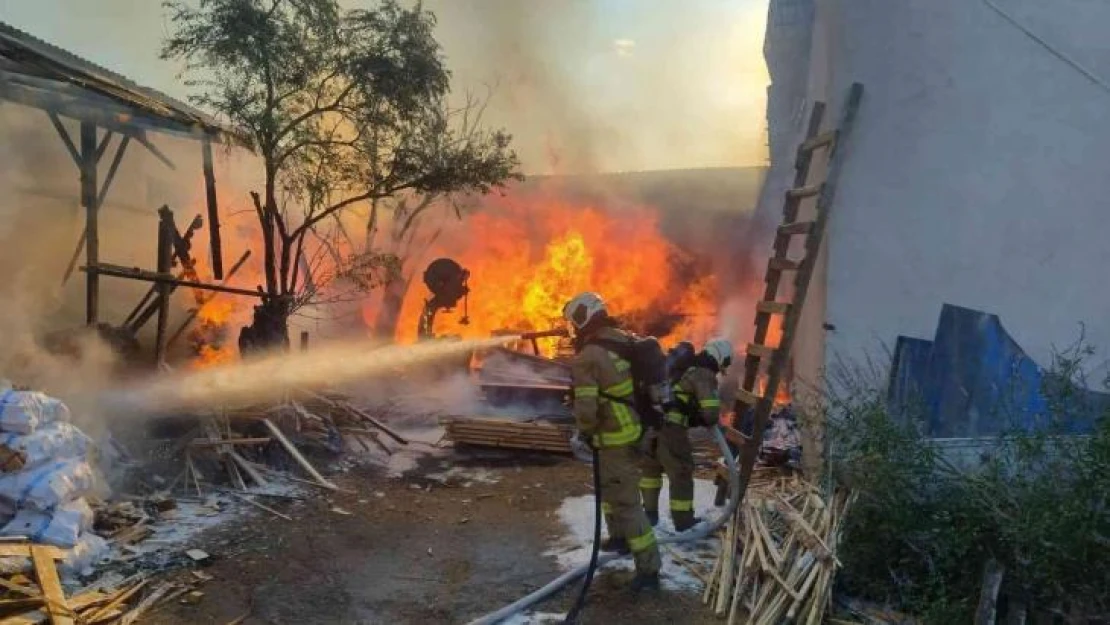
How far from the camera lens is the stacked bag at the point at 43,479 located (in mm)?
5281

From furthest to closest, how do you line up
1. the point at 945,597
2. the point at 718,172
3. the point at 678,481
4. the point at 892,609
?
the point at 718,172 < the point at 678,481 < the point at 892,609 < the point at 945,597

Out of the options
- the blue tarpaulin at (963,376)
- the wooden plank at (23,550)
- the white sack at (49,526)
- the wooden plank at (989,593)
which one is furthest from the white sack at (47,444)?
the blue tarpaulin at (963,376)

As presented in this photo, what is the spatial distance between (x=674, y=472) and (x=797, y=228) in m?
2.41

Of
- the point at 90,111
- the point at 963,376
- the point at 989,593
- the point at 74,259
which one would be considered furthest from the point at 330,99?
the point at 989,593

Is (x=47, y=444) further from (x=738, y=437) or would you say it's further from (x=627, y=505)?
(x=738, y=437)

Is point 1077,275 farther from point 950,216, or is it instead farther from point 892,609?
point 892,609

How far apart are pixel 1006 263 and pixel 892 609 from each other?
120 inches

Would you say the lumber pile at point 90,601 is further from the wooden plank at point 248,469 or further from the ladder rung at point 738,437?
the ladder rung at point 738,437

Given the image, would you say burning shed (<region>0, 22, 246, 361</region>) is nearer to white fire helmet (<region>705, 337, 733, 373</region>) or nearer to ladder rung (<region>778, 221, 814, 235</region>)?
white fire helmet (<region>705, 337, 733, 373</region>)

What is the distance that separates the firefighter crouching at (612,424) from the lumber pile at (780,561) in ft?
1.72

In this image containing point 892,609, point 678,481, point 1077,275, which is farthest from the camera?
point 678,481

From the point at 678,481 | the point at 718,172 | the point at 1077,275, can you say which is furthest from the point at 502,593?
the point at 718,172

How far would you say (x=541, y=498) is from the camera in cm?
802

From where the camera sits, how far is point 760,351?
6980 mm
